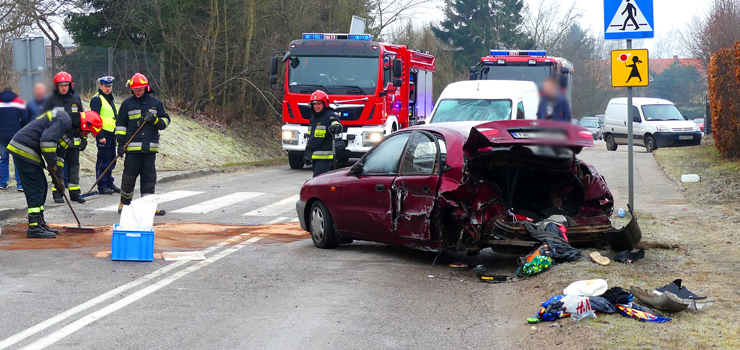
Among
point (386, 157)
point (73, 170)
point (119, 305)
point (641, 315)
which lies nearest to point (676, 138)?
point (73, 170)

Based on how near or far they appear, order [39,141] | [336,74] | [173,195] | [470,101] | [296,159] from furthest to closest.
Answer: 1. [296,159]
2. [336,74]
3. [470,101]
4. [173,195]
5. [39,141]

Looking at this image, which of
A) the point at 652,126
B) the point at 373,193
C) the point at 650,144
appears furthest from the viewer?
the point at 650,144

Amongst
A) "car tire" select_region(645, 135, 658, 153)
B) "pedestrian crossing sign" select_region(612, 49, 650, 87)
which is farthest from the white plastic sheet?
"car tire" select_region(645, 135, 658, 153)

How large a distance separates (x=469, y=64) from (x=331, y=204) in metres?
18.8

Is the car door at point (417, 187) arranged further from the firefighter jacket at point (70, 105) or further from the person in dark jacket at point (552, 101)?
the person in dark jacket at point (552, 101)

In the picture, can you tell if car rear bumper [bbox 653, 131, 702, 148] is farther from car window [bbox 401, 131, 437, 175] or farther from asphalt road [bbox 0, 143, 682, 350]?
car window [bbox 401, 131, 437, 175]

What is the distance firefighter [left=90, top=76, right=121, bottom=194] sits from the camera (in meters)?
14.3

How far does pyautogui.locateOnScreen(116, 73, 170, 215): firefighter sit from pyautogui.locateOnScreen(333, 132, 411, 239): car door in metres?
3.79

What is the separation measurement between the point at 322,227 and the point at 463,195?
2367 millimetres

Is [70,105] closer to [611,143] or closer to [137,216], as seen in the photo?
[137,216]

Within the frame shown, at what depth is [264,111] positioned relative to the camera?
33.5 metres

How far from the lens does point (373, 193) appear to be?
8.74 m

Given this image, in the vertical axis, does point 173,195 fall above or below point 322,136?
below

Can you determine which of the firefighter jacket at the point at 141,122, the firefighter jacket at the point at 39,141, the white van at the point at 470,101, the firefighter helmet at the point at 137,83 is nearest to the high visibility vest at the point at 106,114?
the firefighter jacket at the point at 141,122
